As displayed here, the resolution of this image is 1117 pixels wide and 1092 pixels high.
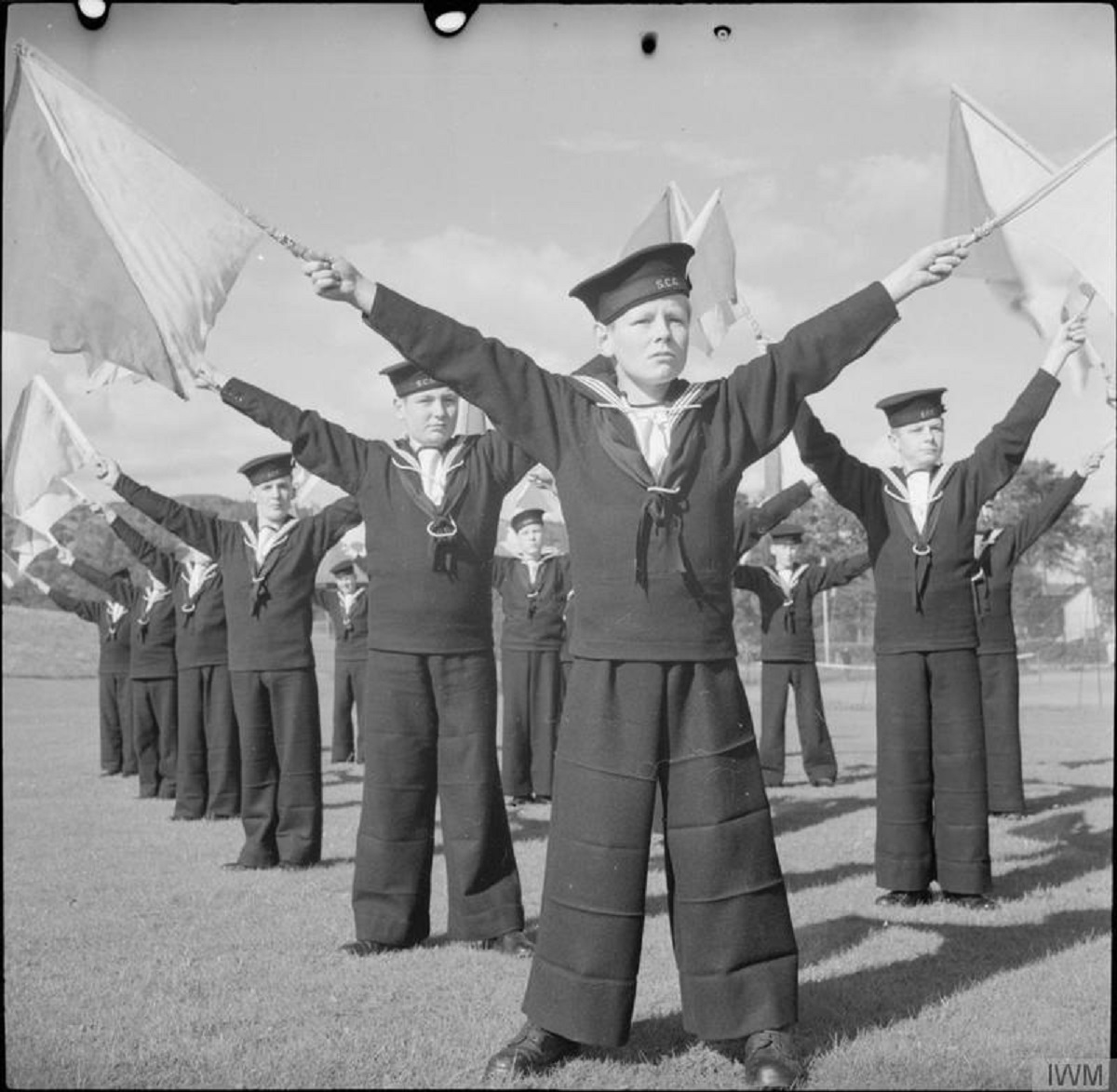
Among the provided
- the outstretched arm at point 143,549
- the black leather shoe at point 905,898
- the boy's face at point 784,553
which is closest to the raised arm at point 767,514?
the black leather shoe at point 905,898

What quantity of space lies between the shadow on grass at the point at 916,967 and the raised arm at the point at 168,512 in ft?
13.7

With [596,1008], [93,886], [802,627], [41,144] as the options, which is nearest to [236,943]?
[93,886]

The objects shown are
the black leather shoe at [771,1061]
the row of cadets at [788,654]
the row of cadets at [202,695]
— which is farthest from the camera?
the row of cadets at [788,654]

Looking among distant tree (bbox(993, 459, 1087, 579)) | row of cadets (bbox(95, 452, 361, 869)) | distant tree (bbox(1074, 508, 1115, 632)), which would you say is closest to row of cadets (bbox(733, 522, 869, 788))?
row of cadets (bbox(95, 452, 361, 869))

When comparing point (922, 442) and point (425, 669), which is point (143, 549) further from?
point (922, 442)

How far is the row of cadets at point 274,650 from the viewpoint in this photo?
25.1 feet

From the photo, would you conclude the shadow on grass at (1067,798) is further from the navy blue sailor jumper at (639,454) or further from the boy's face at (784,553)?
the navy blue sailor jumper at (639,454)

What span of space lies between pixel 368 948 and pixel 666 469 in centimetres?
264

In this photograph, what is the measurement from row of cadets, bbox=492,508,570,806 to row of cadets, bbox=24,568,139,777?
3.48 metres

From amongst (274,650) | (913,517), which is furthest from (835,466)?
(274,650)

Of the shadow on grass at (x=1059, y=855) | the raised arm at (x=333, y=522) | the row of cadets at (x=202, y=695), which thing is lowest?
the shadow on grass at (x=1059, y=855)

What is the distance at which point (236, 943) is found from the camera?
553 cm

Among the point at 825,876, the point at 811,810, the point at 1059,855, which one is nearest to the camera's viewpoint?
the point at 825,876

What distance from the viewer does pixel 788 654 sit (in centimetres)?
1272
